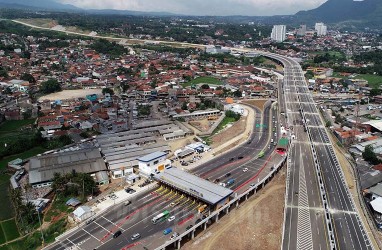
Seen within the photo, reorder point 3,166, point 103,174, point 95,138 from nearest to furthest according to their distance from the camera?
1. point 103,174
2. point 3,166
3. point 95,138

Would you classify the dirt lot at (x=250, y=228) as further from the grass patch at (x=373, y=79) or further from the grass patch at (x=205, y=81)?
the grass patch at (x=373, y=79)

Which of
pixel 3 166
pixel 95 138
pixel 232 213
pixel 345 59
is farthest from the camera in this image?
pixel 345 59

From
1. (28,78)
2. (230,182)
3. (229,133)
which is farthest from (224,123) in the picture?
(28,78)

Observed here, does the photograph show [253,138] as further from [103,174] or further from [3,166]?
[3,166]

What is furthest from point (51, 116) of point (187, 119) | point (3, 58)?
point (3, 58)

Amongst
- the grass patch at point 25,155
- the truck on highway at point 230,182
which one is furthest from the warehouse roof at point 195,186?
the grass patch at point 25,155

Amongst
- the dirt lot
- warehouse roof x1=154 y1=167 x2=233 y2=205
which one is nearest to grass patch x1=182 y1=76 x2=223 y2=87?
warehouse roof x1=154 y1=167 x2=233 y2=205
